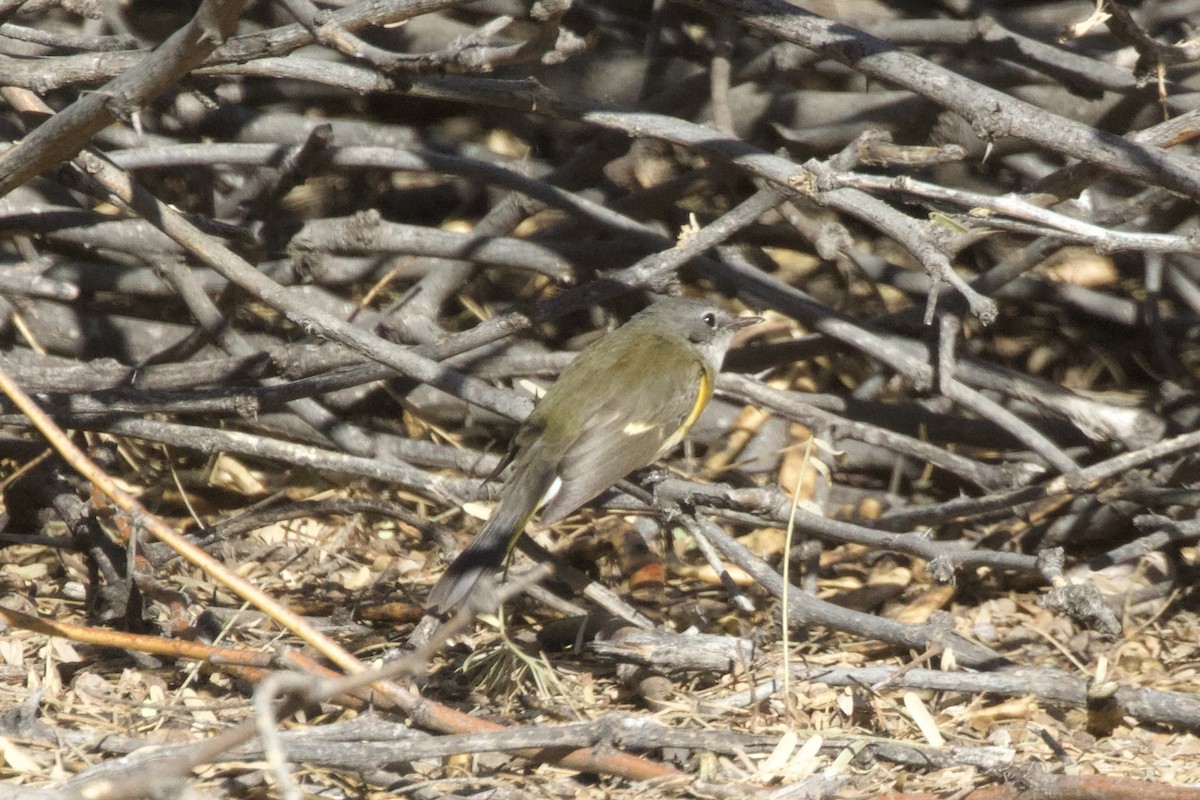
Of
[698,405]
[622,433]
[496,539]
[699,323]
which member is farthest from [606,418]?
[496,539]

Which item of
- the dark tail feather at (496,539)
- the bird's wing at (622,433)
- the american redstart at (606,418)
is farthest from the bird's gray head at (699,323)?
the dark tail feather at (496,539)

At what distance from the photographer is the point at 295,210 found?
183 inches

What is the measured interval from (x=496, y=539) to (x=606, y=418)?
0.83 meters

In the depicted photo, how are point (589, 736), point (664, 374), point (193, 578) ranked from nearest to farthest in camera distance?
point (589, 736)
point (193, 578)
point (664, 374)

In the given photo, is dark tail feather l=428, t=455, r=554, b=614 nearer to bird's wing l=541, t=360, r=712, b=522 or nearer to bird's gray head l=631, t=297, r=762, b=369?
bird's wing l=541, t=360, r=712, b=522

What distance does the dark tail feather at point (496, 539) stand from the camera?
3.32 metres

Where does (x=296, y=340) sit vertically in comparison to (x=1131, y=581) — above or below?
above

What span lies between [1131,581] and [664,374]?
1710mm

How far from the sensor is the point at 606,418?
4199mm

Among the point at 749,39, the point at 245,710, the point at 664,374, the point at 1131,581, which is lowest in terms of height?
the point at 1131,581

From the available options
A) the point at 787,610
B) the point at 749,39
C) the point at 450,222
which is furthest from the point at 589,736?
the point at 749,39

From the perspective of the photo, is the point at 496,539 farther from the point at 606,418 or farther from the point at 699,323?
the point at 699,323

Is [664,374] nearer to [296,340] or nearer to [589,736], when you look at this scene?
[296,340]

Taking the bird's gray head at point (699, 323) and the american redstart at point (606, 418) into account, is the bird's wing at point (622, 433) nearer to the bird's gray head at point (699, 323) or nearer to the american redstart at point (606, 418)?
the american redstart at point (606, 418)
